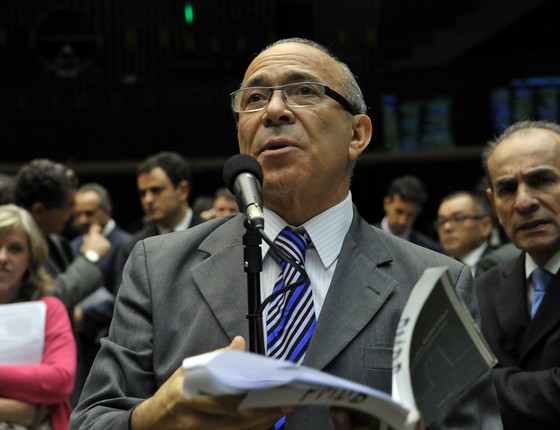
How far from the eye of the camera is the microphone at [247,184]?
93.1 inches

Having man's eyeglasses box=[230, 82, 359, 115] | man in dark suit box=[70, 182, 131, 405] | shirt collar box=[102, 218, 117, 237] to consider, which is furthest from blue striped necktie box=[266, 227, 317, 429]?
shirt collar box=[102, 218, 117, 237]

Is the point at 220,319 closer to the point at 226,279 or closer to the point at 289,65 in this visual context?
the point at 226,279

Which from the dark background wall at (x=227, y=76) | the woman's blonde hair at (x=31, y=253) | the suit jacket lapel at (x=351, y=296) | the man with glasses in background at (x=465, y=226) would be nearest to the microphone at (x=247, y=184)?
the suit jacket lapel at (x=351, y=296)

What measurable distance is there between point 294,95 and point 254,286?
0.72 meters

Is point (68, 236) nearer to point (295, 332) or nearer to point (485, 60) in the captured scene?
point (485, 60)

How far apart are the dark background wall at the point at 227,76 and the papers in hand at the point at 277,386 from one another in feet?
27.6

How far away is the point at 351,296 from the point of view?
2.69m

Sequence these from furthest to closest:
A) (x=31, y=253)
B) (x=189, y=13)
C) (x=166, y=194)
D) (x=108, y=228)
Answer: (x=189, y=13) < (x=108, y=228) < (x=166, y=194) < (x=31, y=253)

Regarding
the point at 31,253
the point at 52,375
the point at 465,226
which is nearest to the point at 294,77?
the point at 52,375

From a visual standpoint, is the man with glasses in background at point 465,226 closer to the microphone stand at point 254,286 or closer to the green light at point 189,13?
the green light at point 189,13

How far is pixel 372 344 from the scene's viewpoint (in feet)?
8.60

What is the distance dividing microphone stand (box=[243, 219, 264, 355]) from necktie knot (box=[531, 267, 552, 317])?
1.91 meters

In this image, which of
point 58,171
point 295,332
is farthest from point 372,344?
point 58,171

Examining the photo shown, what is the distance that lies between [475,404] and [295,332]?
497mm
